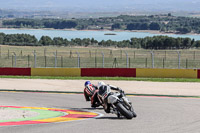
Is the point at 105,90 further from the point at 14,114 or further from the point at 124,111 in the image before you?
the point at 14,114

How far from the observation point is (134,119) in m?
14.4

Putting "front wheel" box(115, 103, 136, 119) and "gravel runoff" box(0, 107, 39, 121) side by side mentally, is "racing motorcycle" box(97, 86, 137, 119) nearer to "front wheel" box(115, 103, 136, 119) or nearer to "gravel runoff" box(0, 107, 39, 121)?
"front wheel" box(115, 103, 136, 119)

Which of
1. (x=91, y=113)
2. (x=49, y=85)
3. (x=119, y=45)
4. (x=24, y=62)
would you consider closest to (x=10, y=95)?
(x=49, y=85)

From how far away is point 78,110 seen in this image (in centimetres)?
1728

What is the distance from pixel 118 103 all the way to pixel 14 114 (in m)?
3.50

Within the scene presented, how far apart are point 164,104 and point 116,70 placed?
14.7 metres

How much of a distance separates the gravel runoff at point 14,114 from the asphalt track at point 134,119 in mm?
1823

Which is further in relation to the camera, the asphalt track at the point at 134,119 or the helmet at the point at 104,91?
the helmet at the point at 104,91

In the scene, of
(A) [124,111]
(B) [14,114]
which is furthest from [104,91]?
(B) [14,114]

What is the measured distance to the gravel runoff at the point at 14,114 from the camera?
49.0ft

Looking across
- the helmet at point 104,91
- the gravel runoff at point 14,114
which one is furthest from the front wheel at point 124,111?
the gravel runoff at point 14,114

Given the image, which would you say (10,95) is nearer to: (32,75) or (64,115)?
(64,115)

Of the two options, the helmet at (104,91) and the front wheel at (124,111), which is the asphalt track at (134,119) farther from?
the helmet at (104,91)

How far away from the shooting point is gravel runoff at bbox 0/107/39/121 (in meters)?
14.9
